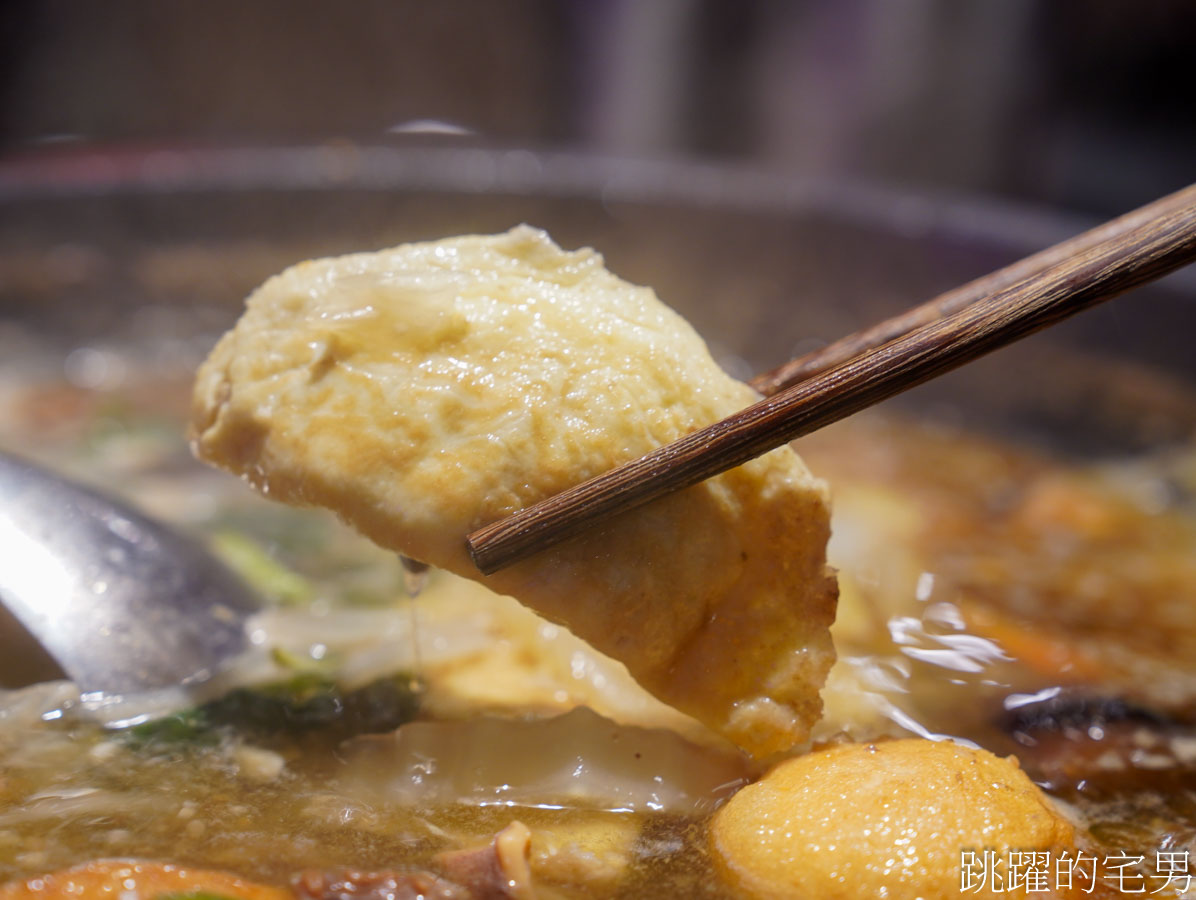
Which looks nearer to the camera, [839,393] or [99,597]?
[839,393]

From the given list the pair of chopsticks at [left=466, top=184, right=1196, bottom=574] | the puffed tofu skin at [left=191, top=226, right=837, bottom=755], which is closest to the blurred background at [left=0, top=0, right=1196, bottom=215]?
the puffed tofu skin at [left=191, top=226, right=837, bottom=755]

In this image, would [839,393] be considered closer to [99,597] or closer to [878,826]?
[878,826]

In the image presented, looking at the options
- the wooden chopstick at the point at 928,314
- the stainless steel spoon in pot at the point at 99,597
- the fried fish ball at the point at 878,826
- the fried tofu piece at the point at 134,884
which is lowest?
the fried tofu piece at the point at 134,884

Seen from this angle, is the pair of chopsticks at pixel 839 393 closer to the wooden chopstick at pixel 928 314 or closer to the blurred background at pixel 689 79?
the wooden chopstick at pixel 928 314

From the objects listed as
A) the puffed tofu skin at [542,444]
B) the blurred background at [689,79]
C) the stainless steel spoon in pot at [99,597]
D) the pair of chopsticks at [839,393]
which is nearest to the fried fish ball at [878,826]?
the puffed tofu skin at [542,444]

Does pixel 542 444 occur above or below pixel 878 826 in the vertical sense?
above

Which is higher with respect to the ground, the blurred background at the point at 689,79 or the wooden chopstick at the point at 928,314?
the blurred background at the point at 689,79

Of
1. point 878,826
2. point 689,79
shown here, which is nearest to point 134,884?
point 878,826
